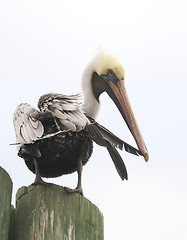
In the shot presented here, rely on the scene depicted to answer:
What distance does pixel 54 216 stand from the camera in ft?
10.7

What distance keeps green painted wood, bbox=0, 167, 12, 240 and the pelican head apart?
6.12 ft

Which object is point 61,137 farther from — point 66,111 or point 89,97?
point 89,97

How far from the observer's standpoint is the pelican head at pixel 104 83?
198 inches

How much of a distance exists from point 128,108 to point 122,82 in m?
0.41

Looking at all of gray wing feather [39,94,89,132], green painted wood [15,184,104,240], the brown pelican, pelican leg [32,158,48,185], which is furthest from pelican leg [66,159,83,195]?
gray wing feather [39,94,89,132]

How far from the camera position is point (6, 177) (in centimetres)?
323

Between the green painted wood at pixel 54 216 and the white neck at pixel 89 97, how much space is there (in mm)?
1619

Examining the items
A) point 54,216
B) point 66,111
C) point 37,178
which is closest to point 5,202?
point 54,216

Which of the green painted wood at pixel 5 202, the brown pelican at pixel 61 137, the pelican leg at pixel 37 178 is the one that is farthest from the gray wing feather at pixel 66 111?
the green painted wood at pixel 5 202

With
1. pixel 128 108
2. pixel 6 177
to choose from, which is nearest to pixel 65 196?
pixel 6 177

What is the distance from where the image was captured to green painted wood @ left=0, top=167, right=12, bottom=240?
121 inches

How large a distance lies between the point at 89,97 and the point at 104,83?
282mm

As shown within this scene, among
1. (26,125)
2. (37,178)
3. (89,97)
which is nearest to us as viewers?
(37,178)

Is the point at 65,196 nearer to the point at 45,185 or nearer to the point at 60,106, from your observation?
the point at 45,185
